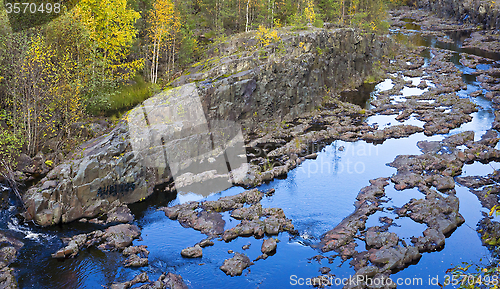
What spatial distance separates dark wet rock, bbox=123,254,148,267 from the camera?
23922 mm

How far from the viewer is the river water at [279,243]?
23.1 meters

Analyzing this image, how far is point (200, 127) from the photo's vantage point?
41.0m

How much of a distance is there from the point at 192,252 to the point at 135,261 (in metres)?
3.88

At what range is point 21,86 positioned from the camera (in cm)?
3462

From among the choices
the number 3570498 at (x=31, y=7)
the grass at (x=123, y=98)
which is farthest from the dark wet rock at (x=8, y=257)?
→ the number 3570498 at (x=31, y=7)

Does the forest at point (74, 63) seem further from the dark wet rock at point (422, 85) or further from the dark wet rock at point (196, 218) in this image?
the dark wet rock at point (422, 85)

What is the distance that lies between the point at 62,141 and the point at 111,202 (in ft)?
36.9

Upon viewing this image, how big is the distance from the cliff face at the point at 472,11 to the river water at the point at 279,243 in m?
87.6

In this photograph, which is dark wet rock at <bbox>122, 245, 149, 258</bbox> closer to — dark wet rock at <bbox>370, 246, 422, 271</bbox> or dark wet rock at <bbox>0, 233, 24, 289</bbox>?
dark wet rock at <bbox>0, 233, 24, 289</bbox>

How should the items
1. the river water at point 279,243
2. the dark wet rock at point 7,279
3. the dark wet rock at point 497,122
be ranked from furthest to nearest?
1. the dark wet rock at point 497,122
2. the river water at point 279,243
3. the dark wet rock at point 7,279

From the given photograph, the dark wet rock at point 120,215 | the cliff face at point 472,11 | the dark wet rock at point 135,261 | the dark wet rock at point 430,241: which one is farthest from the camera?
the cliff face at point 472,11

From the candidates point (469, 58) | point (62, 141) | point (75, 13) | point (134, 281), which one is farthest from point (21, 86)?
point (469, 58)

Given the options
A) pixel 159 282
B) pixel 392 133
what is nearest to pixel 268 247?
pixel 159 282

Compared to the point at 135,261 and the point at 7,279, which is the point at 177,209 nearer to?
the point at 135,261
